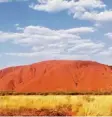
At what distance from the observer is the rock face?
90.9m

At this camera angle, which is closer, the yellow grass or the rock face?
the yellow grass

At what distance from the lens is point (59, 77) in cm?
9788

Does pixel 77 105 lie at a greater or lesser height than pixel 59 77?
lesser

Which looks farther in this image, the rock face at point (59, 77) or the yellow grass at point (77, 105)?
the rock face at point (59, 77)

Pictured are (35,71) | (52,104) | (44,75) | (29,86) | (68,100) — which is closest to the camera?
(52,104)

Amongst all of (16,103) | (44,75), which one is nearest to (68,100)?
(16,103)

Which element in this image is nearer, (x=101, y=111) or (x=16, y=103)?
(x=101, y=111)

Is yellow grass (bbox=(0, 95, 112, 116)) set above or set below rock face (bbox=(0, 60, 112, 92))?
below

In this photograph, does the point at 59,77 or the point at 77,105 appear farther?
the point at 59,77

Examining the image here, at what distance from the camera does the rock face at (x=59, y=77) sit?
90.9m

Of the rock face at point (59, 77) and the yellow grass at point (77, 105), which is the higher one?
the rock face at point (59, 77)

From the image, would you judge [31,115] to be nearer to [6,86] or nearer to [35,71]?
[6,86]

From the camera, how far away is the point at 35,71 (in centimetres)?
11162

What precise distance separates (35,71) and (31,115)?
95.5 meters
